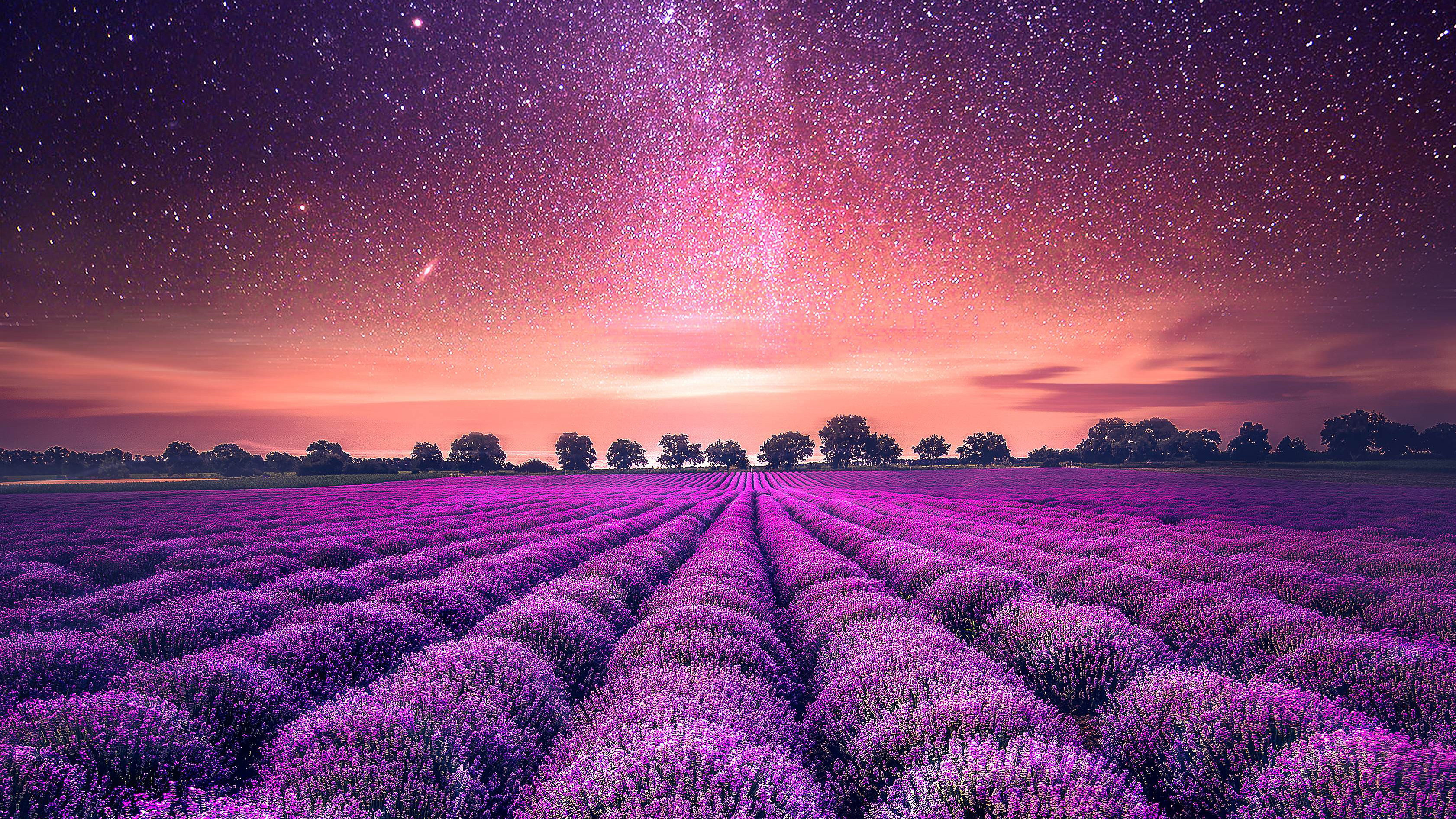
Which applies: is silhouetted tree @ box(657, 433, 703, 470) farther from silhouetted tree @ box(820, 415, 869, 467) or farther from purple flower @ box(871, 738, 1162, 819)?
purple flower @ box(871, 738, 1162, 819)

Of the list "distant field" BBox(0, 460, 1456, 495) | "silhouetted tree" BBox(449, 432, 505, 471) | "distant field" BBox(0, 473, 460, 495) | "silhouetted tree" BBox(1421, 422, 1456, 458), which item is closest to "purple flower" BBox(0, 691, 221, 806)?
"distant field" BBox(0, 460, 1456, 495)

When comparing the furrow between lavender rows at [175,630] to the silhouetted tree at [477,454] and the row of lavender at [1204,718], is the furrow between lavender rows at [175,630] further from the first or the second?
the silhouetted tree at [477,454]

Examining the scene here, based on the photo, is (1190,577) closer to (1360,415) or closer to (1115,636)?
(1115,636)

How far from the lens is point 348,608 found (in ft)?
15.1

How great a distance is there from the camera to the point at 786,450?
90562 mm

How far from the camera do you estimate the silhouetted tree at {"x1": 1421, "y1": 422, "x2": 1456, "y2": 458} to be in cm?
3159

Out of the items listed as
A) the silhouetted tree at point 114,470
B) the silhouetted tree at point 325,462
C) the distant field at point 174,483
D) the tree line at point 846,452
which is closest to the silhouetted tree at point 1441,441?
the tree line at point 846,452

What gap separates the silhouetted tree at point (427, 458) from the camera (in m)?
74.6

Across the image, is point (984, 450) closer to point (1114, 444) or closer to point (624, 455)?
point (1114, 444)

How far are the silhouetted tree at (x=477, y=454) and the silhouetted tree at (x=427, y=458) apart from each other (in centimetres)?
154

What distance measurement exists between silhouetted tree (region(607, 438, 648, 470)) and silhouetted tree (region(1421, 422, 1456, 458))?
85.3 meters

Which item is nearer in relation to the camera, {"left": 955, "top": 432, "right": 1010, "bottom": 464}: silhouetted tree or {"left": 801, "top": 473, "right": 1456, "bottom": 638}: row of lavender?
{"left": 801, "top": 473, "right": 1456, "bottom": 638}: row of lavender

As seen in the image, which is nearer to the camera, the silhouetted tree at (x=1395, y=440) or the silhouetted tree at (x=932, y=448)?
the silhouetted tree at (x=1395, y=440)

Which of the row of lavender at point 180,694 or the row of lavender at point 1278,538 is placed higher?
the row of lavender at point 180,694
